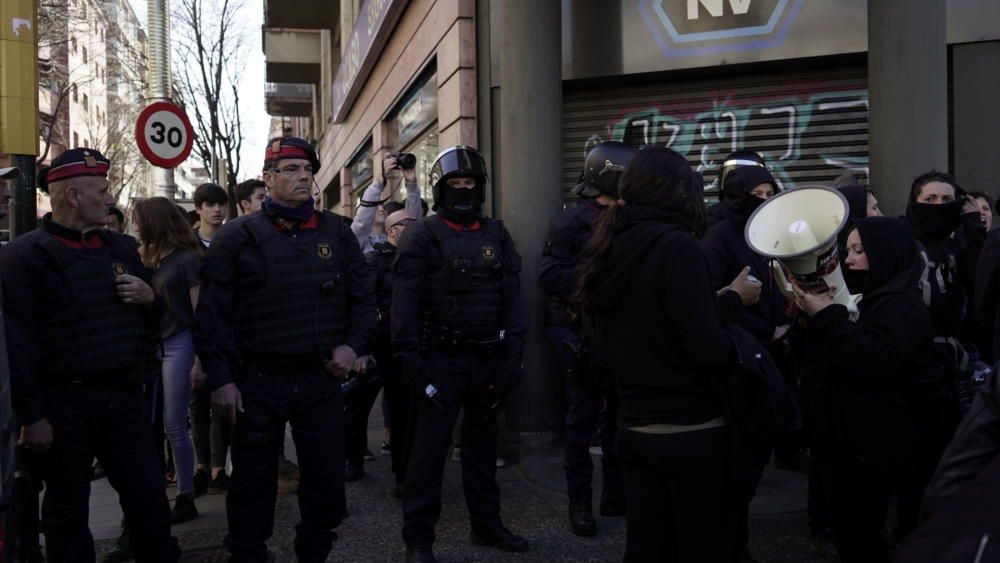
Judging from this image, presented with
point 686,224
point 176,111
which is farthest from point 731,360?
point 176,111

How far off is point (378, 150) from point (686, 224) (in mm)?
10156

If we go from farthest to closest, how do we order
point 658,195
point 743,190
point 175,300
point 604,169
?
point 175,300 < point 604,169 < point 743,190 < point 658,195

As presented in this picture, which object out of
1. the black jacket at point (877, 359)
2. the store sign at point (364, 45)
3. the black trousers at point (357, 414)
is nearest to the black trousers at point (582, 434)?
the black jacket at point (877, 359)

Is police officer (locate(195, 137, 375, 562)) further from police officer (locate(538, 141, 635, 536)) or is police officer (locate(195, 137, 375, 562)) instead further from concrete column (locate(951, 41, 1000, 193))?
concrete column (locate(951, 41, 1000, 193))

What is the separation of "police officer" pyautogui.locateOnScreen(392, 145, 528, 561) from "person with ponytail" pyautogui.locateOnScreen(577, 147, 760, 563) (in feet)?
5.17

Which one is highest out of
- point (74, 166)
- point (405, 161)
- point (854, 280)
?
point (405, 161)

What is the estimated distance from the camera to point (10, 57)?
19.2 ft

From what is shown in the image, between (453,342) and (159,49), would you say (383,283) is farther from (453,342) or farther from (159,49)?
(159,49)

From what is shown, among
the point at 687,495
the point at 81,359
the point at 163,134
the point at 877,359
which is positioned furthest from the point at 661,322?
the point at 163,134

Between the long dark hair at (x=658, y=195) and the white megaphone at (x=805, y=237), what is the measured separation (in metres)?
0.33

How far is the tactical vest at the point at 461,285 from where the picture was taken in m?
4.48

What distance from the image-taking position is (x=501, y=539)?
4.60 meters

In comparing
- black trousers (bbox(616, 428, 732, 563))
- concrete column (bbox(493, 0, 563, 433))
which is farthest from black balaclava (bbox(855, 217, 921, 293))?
concrete column (bbox(493, 0, 563, 433))

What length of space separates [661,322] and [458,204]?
200 centimetres
